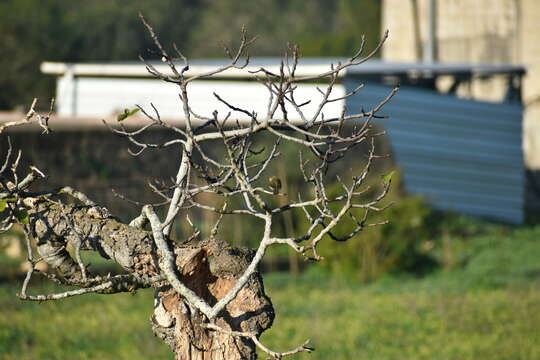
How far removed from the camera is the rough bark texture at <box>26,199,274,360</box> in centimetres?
376

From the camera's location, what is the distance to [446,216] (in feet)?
52.6

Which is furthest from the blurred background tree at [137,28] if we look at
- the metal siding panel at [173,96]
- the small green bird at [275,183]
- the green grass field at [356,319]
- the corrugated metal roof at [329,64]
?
the small green bird at [275,183]

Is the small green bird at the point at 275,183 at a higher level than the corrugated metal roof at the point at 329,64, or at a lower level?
higher

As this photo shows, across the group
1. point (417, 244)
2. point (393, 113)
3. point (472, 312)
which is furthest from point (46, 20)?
point (472, 312)

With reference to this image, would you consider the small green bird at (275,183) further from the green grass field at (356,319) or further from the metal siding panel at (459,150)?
the metal siding panel at (459,150)

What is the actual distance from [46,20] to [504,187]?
1721cm

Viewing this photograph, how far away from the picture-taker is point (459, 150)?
1744cm

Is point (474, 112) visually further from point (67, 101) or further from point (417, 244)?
point (67, 101)

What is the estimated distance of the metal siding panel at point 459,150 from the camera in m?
16.7

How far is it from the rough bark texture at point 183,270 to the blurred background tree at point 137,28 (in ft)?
37.6

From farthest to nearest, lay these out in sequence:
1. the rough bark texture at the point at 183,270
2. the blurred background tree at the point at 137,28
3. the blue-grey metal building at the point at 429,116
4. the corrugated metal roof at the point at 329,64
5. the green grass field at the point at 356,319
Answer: the blurred background tree at the point at 137,28 < the blue-grey metal building at the point at 429,116 < the corrugated metal roof at the point at 329,64 < the green grass field at the point at 356,319 < the rough bark texture at the point at 183,270

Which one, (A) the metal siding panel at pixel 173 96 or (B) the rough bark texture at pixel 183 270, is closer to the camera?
(B) the rough bark texture at pixel 183 270

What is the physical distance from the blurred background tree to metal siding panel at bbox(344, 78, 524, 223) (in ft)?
12.6

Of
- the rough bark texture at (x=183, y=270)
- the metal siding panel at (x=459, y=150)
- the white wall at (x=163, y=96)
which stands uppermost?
the rough bark texture at (x=183, y=270)
